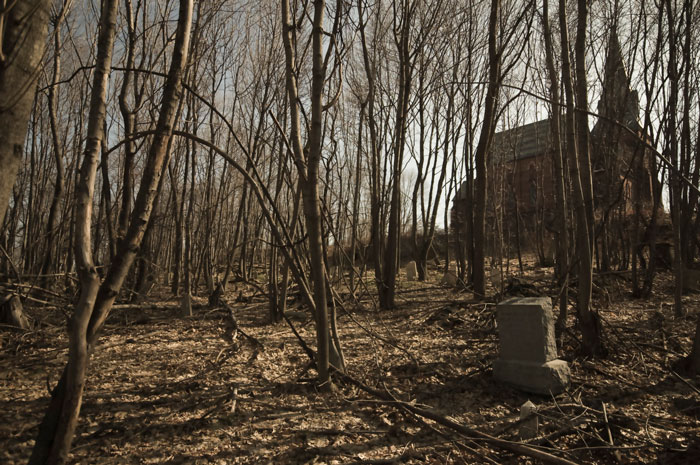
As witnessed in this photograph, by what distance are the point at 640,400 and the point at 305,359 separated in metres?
2.80

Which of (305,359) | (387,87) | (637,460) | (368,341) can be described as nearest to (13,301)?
(305,359)

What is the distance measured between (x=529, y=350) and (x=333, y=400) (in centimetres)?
172

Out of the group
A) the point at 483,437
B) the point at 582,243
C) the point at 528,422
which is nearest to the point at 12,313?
the point at 483,437

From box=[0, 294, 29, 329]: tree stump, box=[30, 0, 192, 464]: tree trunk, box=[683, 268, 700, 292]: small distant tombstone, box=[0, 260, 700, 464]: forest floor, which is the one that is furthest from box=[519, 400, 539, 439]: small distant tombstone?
box=[683, 268, 700, 292]: small distant tombstone

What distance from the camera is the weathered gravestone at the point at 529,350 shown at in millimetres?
3287

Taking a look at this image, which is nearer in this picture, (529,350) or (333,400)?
(333,400)

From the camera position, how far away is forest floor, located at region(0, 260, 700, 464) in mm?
2322

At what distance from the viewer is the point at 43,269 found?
235 inches

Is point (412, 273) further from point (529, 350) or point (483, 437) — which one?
point (483, 437)

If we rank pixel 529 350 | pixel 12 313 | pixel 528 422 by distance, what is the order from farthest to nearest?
pixel 12 313 < pixel 529 350 < pixel 528 422

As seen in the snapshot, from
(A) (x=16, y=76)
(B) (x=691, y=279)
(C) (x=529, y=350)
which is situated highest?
(A) (x=16, y=76)

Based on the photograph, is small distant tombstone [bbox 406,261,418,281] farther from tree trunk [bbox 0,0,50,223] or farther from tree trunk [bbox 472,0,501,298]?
tree trunk [bbox 0,0,50,223]

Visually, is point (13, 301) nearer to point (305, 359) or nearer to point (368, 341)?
point (305, 359)

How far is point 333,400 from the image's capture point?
299 centimetres
